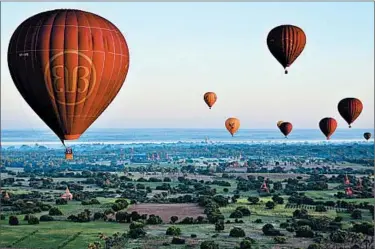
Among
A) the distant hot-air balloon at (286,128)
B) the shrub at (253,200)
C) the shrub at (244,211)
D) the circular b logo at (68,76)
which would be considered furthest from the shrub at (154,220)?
the circular b logo at (68,76)

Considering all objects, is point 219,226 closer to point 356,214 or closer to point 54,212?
point 356,214

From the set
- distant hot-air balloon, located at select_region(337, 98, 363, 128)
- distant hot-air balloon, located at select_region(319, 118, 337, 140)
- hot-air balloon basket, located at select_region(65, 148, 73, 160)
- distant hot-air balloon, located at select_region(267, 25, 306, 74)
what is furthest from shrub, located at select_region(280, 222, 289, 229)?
hot-air balloon basket, located at select_region(65, 148, 73, 160)

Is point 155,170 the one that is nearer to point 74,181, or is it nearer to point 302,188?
point 74,181

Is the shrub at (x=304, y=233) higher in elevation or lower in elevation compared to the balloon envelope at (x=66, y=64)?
lower

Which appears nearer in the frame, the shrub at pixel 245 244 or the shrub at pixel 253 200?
the shrub at pixel 245 244

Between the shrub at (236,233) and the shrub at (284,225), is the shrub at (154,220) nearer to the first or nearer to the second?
the shrub at (236,233)

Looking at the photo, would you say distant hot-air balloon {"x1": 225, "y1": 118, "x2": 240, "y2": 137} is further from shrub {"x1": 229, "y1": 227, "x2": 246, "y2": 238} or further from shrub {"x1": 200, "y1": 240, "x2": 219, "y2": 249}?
shrub {"x1": 200, "y1": 240, "x2": 219, "y2": 249}
